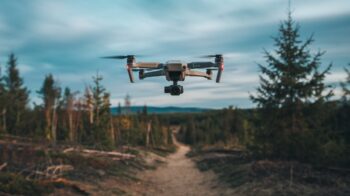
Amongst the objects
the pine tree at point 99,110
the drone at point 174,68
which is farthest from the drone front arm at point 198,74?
the pine tree at point 99,110

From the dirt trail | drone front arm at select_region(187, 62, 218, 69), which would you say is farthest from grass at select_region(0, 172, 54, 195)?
drone front arm at select_region(187, 62, 218, 69)

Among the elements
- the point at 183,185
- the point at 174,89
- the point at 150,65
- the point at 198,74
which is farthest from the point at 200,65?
the point at 183,185

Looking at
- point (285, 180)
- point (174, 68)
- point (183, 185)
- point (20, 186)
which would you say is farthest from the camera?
point (183, 185)

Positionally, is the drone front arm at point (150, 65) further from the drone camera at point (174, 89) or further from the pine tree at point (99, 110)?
the pine tree at point (99, 110)

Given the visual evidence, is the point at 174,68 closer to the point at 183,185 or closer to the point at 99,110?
the point at 183,185

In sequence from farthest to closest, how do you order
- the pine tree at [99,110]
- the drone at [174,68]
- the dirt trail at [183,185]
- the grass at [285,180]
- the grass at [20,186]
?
1. the pine tree at [99,110]
2. the dirt trail at [183,185]
3. the grass at [285,180]
4. the grass at [20,186]
5. the drone at [174,68]

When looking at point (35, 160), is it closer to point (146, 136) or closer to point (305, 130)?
point (305, 130)

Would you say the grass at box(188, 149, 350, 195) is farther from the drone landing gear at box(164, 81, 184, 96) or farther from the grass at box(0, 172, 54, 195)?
the drone landing gear at box(164, 81, 184, 96)

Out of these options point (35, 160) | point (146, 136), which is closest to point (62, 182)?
point (35, 160)
